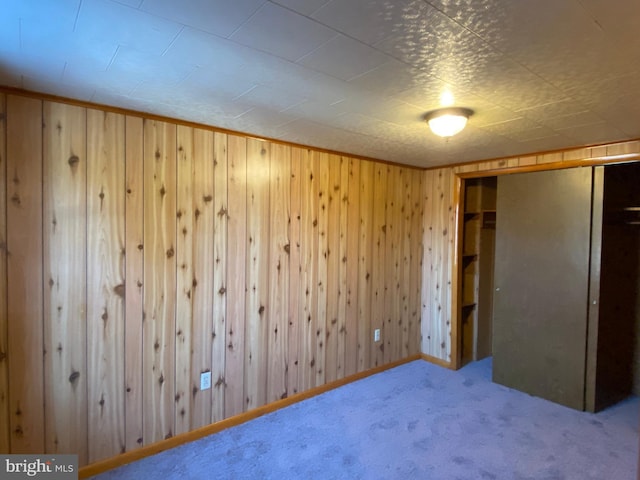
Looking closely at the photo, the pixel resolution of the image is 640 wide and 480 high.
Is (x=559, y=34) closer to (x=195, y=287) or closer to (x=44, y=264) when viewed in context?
(x=195, y=287)

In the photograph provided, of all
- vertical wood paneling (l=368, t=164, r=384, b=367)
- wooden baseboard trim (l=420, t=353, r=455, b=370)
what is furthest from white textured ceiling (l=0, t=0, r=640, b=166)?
wooden baseboard trim (l=420, t=353, r=455, b=370)

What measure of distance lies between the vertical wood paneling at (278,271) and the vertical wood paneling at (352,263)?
714 millimetres

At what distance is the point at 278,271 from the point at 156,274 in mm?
964

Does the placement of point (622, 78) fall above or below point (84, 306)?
above

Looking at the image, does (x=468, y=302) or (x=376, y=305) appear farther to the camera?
(x=468, y=302)

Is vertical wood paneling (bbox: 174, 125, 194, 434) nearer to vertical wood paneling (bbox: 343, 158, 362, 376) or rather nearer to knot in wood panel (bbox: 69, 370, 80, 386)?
knot in wood panel (bbox: 69, 370, 80, 386)

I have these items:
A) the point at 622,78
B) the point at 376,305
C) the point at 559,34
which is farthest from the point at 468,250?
the point at 559,34

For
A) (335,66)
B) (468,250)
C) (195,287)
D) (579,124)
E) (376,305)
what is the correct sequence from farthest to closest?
(468,250), (376,305), (195,287), (579,124), (335,66)

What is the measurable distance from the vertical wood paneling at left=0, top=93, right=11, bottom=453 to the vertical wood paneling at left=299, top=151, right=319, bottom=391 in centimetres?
195

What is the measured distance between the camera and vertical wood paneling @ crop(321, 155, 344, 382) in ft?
10.7

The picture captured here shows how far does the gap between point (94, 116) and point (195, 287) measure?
1.25 m

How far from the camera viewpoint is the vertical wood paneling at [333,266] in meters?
3.26

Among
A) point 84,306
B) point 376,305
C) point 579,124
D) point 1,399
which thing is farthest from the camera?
point 376,305

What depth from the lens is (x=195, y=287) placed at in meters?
2.49
